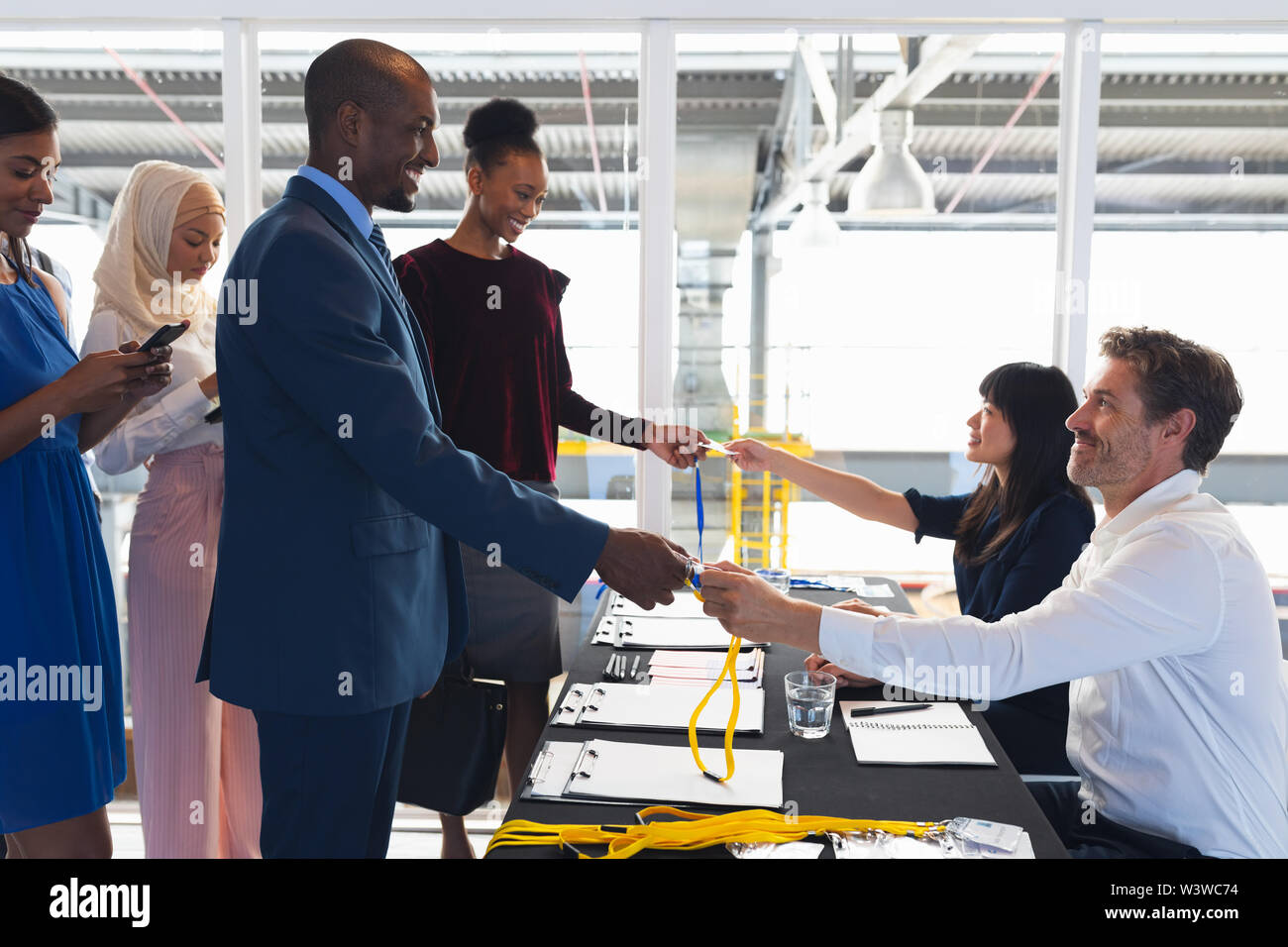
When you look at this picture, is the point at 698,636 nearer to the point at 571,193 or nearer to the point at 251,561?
the point at 251,561

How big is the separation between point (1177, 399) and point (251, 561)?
1.47 m

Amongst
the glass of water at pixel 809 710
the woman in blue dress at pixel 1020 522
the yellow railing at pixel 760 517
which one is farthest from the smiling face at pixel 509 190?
the glass of water at pixel 809 710

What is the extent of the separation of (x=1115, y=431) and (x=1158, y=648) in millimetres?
Answer: 388

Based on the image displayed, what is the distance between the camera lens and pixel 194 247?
7.86 ft

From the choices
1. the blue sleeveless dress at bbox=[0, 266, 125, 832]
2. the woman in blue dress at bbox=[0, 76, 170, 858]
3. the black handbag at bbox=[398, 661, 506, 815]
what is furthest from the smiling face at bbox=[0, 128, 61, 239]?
the black handbag at bbox=[398, 661, 506, 815]

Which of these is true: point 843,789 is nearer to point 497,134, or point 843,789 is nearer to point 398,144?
point 398,144

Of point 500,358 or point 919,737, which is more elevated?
point 500,358

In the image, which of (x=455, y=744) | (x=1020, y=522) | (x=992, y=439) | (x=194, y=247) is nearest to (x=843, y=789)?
(x=455, y=744)

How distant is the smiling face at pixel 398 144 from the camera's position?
1.58 metres

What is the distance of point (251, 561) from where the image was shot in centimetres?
148

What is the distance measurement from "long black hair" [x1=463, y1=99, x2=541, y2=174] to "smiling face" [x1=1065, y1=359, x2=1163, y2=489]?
145cm

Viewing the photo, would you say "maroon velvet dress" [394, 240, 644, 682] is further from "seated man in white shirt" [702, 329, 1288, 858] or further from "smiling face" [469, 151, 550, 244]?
"seated man in white shirt" [702, 329, 1288, 858]
